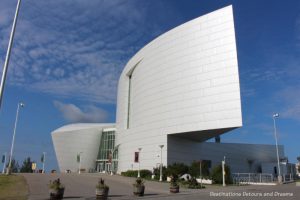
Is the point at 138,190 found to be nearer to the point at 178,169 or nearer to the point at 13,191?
the point at 13,191

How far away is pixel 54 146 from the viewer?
293ft

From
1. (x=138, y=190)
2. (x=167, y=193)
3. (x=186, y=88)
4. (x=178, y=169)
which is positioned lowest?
(x=167, y=193)

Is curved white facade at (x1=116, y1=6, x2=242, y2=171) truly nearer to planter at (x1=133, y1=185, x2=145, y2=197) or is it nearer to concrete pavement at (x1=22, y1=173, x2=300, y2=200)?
concrete pavement at (x1=22, y1=173, x2=300, y2=200)

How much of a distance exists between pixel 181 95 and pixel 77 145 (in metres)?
46.8

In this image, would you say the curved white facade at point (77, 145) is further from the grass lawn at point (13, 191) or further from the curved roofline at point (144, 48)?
the grass lawn at point (13, 191)

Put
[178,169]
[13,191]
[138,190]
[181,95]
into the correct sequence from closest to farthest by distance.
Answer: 1. [138,190]
2. [13,191]
3. [178,169]
4. [181,95]

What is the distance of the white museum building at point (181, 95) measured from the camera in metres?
43.3

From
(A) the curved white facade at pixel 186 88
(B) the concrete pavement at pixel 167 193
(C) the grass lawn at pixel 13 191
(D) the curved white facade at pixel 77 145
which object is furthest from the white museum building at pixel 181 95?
(C) the grass lawn at pixel 13 191

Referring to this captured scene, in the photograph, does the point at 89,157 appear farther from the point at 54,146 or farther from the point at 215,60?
the point at 215,60

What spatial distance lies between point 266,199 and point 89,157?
7337cm

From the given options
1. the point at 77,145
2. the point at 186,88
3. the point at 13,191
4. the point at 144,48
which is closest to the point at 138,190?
the point at 13,191

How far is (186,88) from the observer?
48031 millimetres

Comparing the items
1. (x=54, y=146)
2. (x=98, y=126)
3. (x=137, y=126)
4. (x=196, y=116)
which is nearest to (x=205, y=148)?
(x=137, y=126)

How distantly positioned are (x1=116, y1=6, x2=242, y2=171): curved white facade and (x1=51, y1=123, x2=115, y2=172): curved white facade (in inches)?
1096
